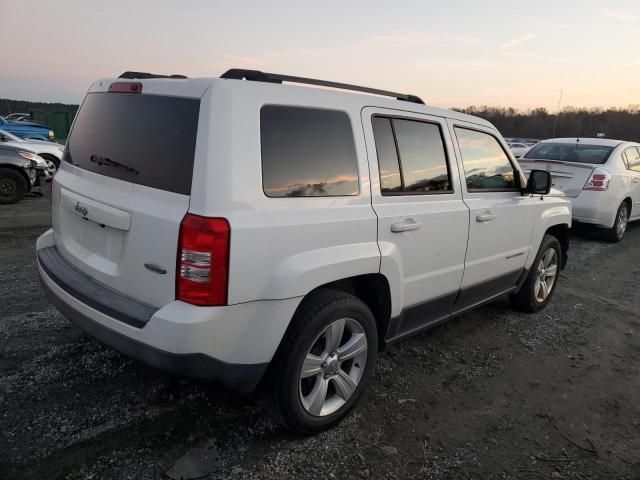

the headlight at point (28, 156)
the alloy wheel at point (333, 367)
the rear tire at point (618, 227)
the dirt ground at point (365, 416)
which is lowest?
the dirt ground at point (365, 416)

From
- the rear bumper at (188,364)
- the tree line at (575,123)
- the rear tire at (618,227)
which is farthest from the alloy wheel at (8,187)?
the tree line at (575,123)

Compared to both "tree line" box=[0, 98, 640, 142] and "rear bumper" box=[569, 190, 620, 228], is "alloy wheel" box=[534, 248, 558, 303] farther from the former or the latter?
"tree line" box=[0, 98, 640, 142]

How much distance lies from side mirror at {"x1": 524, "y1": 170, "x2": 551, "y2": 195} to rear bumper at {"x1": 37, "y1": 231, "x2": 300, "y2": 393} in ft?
9.02

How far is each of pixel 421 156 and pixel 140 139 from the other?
1.75 metres

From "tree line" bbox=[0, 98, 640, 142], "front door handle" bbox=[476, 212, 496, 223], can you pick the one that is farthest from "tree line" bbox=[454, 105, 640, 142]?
"front door handle" bbox=[476, 212, 496, 223]

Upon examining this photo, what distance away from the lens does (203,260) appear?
216cm

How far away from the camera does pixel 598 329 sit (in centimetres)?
476

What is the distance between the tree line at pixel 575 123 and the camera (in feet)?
180

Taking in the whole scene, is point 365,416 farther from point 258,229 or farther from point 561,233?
point 561,233

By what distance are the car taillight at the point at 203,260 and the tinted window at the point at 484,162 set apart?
2.16m

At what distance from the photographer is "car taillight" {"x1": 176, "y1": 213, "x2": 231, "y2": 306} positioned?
2141mm

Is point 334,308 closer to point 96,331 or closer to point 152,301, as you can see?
point 152,301

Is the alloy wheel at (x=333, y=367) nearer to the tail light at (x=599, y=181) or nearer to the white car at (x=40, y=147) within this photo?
the tail light at (x=599, y=181)

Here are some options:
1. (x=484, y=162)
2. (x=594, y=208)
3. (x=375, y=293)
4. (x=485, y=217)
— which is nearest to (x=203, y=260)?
(x=375, y=293)
